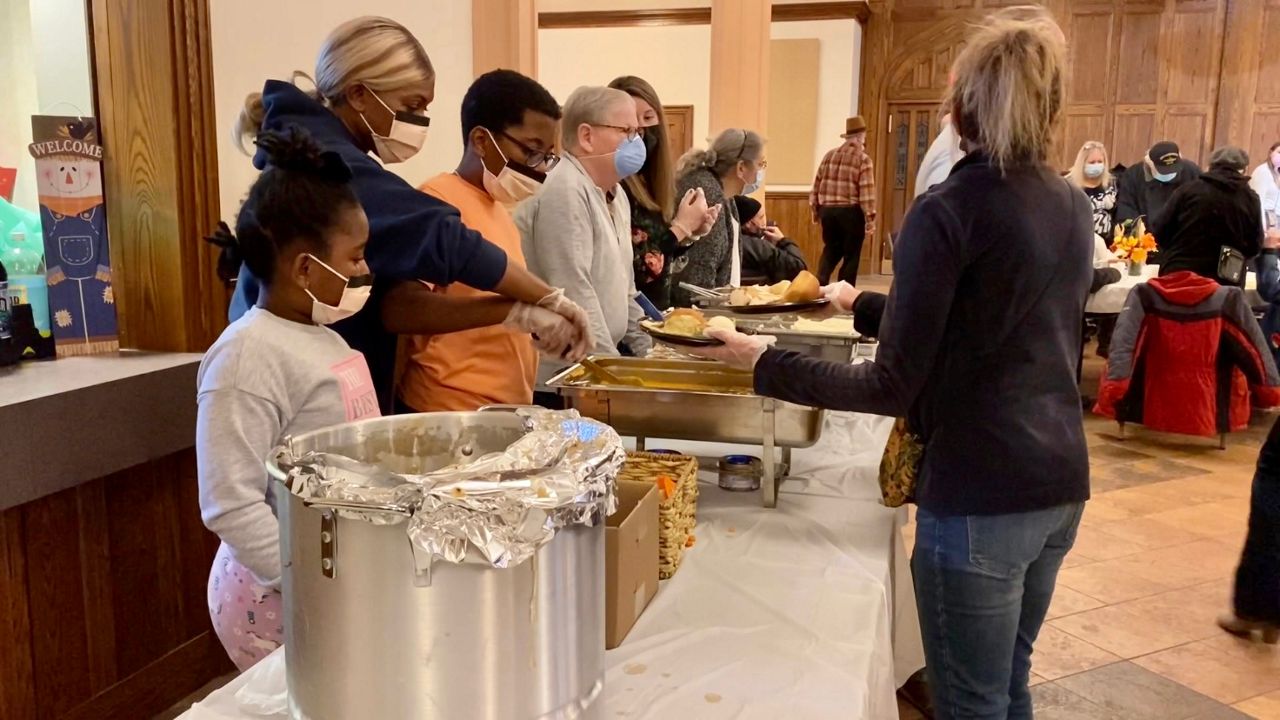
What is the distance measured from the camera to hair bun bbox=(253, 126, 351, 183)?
3.69 feet

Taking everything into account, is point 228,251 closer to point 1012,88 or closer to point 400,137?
point 400,137

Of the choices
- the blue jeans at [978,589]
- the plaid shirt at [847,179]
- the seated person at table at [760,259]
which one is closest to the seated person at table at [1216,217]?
the seated person at table at [760,259]

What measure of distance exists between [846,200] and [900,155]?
314cm

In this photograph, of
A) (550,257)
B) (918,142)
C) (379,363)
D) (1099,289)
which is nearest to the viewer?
(379,363)

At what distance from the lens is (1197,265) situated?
4887 mm

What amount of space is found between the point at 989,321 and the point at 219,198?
1641 mm

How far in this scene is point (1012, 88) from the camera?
3.92ft

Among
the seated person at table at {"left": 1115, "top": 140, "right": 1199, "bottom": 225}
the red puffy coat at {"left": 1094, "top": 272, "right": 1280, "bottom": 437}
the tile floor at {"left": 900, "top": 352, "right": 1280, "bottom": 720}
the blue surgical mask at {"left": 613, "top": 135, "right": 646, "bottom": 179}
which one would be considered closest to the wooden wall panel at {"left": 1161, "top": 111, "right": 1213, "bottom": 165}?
the seated person at table at {"left": 1115, "top": 140, "right": 1199, "bottom": 225}

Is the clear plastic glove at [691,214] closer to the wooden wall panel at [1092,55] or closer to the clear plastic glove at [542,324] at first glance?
the clear plastic glove at [542,324]

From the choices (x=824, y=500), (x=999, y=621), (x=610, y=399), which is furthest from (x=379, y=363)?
(x=999, y=621)

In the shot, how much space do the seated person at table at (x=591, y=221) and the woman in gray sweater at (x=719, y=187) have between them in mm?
920

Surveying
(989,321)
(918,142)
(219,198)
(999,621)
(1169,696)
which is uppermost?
(918,142)

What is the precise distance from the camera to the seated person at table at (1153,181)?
6078 mm

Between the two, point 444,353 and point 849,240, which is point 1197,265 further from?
point 444,353
